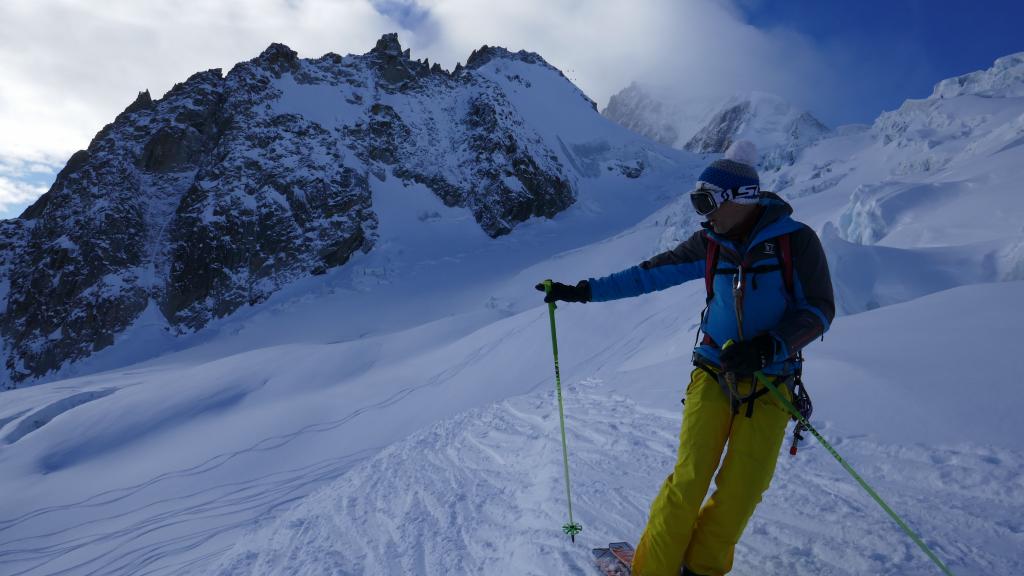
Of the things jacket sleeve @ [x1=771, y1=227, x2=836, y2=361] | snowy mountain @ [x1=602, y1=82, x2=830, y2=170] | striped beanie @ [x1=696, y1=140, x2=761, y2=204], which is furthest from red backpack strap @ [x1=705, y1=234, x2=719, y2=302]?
snowy mountain @ [x1=602, y1=82, x2=830, y2=170]

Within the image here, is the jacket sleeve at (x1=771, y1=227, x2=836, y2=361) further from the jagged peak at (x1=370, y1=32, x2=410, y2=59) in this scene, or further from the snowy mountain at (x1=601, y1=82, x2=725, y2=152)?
the snowy mountain at (x1=601, y1=82, x2=725, y2=152)

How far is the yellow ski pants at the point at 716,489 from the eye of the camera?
264 cm

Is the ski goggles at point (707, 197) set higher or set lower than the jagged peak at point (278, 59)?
lower

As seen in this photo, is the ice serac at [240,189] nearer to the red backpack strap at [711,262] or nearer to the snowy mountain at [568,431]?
the snowy mountain at [568,431]

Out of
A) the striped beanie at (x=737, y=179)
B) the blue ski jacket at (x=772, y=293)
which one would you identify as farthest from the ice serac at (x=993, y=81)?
the blue ski jacket at (x=772, y=293)

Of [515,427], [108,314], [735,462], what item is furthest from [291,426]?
[108,314]

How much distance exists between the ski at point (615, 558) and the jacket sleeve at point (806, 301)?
169cm

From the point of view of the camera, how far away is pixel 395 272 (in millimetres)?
51719

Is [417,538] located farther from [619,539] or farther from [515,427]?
[515,427]

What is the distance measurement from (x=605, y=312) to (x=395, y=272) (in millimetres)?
36999

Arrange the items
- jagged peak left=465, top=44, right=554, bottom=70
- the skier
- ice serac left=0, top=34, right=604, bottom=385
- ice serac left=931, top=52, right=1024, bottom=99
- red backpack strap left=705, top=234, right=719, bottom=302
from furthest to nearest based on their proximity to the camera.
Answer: jagged peak left=465, top=44, right=554, bottom=70
ice serac left=0, top=34, right=604, bottom=385
ice serac left=931, top=52, right=1024, bottom=99
red backpack strap left=705, top=234, right=719, bottom=302
the skier

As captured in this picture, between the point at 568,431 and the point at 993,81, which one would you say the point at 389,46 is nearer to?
the point at 993,81

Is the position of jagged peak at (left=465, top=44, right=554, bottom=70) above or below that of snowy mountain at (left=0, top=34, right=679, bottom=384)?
above

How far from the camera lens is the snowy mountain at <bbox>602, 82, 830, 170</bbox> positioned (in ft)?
316
